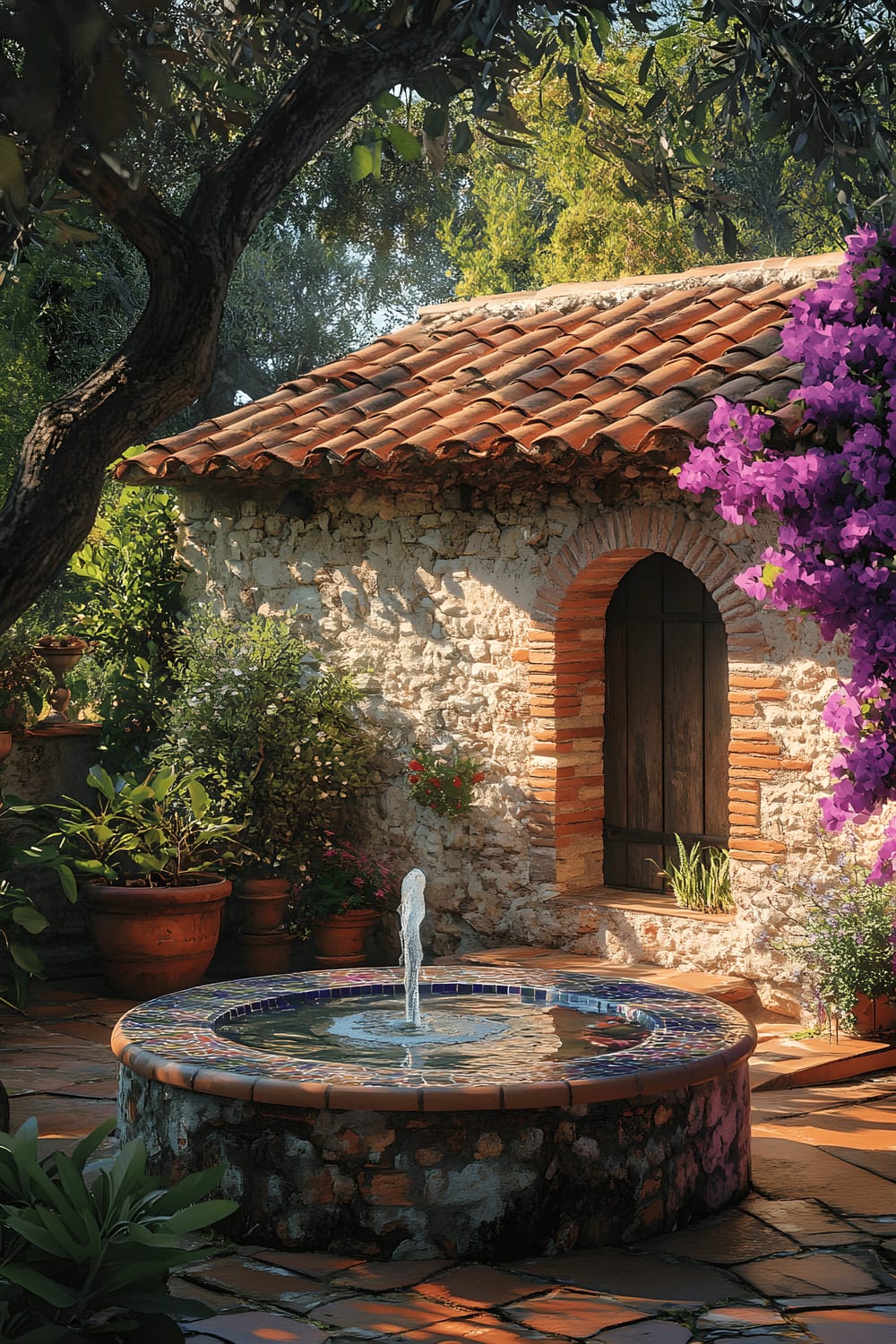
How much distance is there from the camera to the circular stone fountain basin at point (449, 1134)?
4.18m

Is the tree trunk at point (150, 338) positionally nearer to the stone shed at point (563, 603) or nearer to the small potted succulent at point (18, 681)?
the stone shed at point (563, 603)

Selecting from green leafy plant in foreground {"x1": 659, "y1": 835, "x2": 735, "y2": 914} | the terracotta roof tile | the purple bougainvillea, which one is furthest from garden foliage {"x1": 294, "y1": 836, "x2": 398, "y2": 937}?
the purple bougainvillea

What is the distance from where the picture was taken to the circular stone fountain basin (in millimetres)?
4176

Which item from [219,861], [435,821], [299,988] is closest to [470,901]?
[435,821]

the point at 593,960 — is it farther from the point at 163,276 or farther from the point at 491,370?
the point at 163,276

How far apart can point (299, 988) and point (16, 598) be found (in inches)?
90.8

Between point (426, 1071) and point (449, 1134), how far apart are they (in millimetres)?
353

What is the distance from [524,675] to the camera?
26.9 feet

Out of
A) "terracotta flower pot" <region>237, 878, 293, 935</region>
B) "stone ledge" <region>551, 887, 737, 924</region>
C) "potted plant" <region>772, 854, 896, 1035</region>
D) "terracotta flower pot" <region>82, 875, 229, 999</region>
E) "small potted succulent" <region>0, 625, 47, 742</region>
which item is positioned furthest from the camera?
"small potted succulent" <region>0, 625, 47, 742</region>

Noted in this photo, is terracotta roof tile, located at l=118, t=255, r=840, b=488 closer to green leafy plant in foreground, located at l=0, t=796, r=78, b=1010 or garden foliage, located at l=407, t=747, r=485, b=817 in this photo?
garden foliage, located at l=407, t=747, r=485, b=817

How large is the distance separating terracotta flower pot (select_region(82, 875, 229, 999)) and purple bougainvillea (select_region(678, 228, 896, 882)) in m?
4.44

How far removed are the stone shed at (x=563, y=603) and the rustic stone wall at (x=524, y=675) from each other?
13 millimetres

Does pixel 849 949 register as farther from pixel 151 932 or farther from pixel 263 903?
pixel 151 932

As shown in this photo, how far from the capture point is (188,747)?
867 cm
